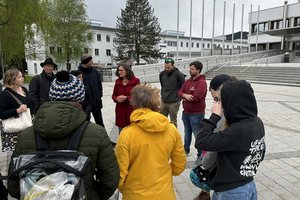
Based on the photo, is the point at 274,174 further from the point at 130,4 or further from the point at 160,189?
the point at 130,4

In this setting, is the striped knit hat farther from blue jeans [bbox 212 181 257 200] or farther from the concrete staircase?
the concrete staircase

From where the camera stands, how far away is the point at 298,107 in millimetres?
10477

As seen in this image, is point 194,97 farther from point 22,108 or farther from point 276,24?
point 276,24

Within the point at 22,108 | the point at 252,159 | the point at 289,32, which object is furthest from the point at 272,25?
the point at 252,159

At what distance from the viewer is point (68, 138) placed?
5.29 ft

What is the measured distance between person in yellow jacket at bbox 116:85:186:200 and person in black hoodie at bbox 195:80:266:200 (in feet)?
1.02

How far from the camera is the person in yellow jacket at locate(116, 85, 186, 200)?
201 centimetres

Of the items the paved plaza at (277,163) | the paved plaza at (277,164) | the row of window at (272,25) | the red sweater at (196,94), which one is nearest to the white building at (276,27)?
the row of window at (272,25)

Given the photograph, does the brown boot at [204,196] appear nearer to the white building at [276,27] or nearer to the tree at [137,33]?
the tree at [137,33]

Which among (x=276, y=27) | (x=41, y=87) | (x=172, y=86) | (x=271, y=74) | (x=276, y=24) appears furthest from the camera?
(x=276, y=27)

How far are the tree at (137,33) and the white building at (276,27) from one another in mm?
17411

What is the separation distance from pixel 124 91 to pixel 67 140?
2.81 metres

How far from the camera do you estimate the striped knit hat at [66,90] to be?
1862mm

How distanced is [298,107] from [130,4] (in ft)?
126
